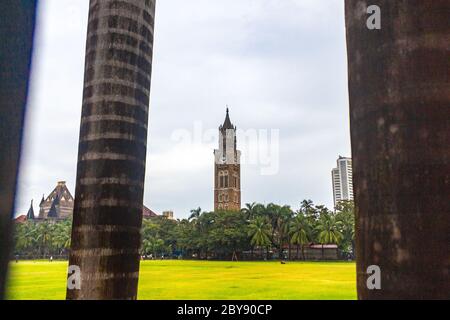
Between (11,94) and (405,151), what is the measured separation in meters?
2.66

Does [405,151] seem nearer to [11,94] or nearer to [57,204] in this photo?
[11,94]

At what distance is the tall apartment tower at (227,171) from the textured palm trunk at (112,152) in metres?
119

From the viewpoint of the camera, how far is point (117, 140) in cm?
548

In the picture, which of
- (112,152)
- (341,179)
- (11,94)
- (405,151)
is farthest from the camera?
(341,179)

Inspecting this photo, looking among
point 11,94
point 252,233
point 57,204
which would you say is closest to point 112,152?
point 11,94

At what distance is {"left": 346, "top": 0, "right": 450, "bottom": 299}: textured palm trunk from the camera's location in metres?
2.54

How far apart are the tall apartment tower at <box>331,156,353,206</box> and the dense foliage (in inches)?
3201

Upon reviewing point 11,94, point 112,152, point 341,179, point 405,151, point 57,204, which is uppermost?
point 341,179

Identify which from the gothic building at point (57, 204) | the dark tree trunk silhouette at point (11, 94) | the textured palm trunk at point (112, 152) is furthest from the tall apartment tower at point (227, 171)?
the dark tree trunk silhouette at point (11, 94)

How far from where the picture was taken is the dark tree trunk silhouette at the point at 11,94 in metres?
2.67

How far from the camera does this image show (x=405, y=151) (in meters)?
2.63

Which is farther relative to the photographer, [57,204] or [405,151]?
[57,204]

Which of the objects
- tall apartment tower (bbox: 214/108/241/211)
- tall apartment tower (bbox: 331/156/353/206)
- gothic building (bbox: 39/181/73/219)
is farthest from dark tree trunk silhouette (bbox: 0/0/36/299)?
tall apartment tower (bbox: 331/156/353/206)
